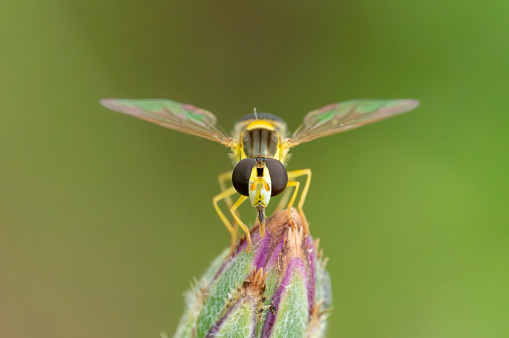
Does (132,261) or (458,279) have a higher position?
(132,261)

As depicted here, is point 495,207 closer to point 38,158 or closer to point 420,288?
point 420,288

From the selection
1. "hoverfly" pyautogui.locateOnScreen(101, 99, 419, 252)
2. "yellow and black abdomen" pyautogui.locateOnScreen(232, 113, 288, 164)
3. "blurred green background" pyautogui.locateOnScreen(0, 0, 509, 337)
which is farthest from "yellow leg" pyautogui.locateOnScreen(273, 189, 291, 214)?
"blurred green background" pyautogui.locateOnScreen(0, 0, 509, 337)

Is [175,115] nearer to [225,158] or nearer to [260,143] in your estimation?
[260,143]

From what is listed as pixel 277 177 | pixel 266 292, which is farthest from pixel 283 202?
pixel 266 292

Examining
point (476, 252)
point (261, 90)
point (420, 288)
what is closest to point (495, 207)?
point (476, 252)

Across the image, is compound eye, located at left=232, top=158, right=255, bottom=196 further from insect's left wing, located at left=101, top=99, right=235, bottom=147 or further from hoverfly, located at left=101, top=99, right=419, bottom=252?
insect's left wing, located at left=101, top=99, right=235, bottom=147

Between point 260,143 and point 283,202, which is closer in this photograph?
point 283,202

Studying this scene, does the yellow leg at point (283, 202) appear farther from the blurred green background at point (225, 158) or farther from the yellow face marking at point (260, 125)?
the blurred green background at point (225, 158)

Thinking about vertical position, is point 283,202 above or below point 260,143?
below
